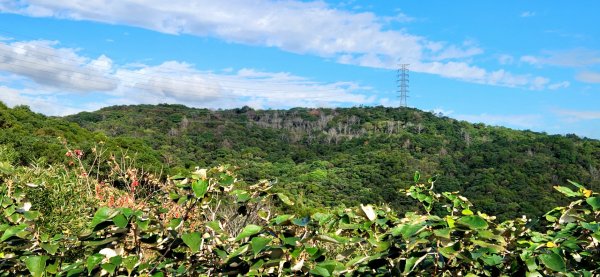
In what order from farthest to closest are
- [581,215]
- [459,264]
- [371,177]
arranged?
1. [371,177]
2. [581,215]
3. [459,264]

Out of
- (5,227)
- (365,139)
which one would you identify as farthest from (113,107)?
(5,227)

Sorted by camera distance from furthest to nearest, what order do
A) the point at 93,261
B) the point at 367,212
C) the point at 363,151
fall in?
the point at 363,151
the point at 367,212
the point at 93,261

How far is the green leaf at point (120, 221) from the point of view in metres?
1.46

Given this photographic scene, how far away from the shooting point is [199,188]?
162cm

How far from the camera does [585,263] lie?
1555 mm

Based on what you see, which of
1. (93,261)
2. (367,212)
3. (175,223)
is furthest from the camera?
(367,212)

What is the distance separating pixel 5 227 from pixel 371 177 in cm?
5924

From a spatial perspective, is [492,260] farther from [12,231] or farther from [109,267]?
[12,231]

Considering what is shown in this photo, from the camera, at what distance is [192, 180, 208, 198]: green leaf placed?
5.26 ft

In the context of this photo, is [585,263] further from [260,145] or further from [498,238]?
[260,145]

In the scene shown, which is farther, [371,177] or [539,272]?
[371,177]

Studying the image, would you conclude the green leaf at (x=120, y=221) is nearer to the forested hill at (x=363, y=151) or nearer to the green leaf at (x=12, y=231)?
the green leaf at (x=12, y=231)

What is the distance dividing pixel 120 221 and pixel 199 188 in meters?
0.25

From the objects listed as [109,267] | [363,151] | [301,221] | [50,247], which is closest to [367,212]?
[301,221]
